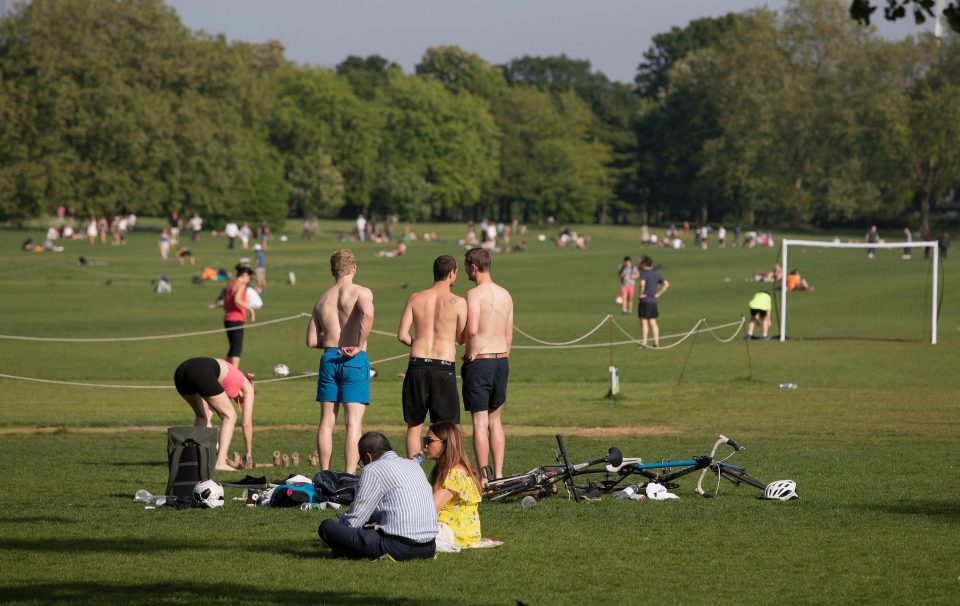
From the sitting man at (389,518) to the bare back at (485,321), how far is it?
10.3 ft

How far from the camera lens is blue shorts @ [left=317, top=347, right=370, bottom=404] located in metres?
12.6

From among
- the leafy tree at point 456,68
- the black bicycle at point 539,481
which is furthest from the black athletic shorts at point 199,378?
the leafy tree at point 456,68

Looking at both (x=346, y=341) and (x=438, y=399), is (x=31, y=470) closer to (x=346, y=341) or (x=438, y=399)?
(x=346, y=341)

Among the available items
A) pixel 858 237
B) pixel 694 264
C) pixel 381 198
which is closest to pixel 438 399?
pixel 694 264

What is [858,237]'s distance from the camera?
94.9m

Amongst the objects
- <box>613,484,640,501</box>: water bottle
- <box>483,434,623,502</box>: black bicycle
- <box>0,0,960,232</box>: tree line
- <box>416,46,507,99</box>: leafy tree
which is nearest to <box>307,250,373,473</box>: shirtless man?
<box>483,434,623,502</box>: black bicycle

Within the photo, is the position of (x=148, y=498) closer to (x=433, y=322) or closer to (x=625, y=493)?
(x=433, y=322)

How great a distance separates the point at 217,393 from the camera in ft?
44.3

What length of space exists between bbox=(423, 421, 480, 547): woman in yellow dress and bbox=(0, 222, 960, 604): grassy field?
23 centimetres

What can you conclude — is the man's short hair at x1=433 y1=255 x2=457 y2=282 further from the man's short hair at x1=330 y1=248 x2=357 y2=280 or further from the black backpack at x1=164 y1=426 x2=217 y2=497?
the black backpack at x1=164 y1=426 x2=217 y2=497

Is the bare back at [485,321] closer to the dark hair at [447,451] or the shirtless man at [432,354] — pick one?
the shirtless man at [432,354]

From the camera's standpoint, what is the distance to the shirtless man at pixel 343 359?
492 inches

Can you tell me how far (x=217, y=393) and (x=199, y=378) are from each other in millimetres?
248

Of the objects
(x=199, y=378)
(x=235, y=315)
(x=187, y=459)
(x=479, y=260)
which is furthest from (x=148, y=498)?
(x=235, y=315)
